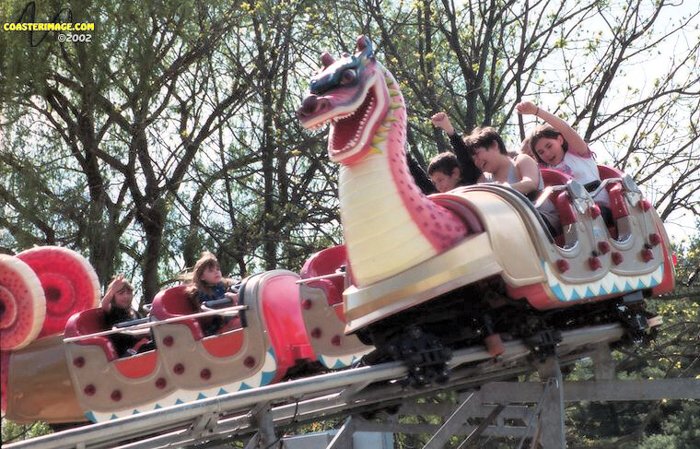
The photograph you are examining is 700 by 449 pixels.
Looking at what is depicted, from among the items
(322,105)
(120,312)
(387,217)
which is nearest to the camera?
(322,105)

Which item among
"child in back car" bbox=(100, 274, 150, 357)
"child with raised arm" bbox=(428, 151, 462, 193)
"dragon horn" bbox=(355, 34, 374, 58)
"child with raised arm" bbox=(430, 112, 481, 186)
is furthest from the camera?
"child in back car" bbox=(100, 274, 150, 357)

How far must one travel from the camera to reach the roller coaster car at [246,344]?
754 cm

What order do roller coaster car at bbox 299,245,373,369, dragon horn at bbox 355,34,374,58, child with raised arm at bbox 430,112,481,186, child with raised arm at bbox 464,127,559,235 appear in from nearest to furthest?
dragon horn at bbox 355,34,374,58
child with raised arm at bbox 464,127,559,235
child with raised arm at bbox 430,112,481,186
roller coaster car at bbox 299,245,373,369

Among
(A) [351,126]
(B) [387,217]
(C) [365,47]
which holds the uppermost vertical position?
(C) [365,47]

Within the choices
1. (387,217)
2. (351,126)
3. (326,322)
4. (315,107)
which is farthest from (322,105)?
(326,322)

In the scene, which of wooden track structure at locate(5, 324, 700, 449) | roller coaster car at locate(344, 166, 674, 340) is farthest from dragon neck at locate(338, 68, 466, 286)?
wooden track structure at locate(5, 324, 700, 449)

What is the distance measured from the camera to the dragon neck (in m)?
5.13

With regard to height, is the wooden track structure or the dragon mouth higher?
the dragon mouth

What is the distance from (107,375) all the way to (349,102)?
330 centimetres

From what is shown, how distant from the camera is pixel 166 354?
7.68 metres

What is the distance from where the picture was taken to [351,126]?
5277 millimetres

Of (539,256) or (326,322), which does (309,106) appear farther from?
(326,322)

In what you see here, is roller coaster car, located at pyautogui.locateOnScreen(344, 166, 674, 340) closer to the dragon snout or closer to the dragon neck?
the dragon neck

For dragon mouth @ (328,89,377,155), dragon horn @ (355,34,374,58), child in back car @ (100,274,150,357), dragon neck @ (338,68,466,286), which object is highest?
dragon horn @ (355,34,374,58)
